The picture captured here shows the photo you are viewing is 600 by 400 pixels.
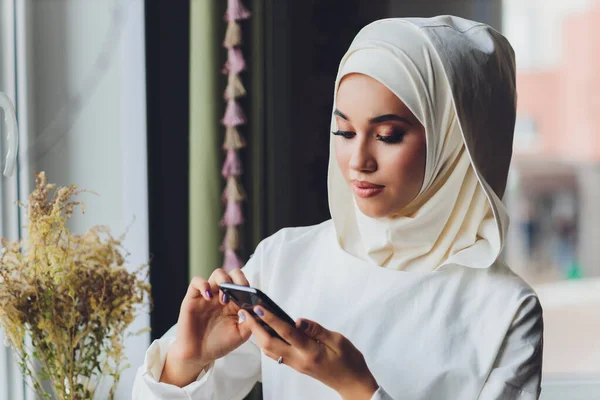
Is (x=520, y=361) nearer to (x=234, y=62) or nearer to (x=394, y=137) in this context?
(x=394, y=137)

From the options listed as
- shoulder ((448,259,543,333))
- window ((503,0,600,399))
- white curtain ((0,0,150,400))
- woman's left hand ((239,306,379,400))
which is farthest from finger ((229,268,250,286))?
window ((503,0,600,399))

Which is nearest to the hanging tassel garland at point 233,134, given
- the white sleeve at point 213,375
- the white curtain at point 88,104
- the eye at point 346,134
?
the white curtain at point 88,104

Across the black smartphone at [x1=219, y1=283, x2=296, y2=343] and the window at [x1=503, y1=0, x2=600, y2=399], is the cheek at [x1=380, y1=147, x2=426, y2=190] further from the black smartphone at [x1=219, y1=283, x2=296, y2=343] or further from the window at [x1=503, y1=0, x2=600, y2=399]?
the window at [x1=503, y1=0, x2=600, y2=399]

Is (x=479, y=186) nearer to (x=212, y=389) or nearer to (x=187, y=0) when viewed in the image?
(x=212, y=389)

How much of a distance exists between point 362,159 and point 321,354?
0.29 meters

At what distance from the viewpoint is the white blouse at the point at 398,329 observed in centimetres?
112

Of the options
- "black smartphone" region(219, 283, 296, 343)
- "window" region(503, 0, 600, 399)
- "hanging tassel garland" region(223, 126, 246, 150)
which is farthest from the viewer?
"window" region(503, 0, 600, 399)

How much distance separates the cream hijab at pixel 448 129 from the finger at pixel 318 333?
24 cm

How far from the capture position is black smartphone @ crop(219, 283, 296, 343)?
38.4 inches

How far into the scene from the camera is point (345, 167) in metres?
1.16

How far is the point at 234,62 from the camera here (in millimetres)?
1867

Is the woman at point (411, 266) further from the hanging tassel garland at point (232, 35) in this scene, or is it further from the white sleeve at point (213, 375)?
the hanging tassel garland at point (232, 35)

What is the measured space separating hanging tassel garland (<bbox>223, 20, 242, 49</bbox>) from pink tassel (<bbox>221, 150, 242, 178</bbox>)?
0.87ft

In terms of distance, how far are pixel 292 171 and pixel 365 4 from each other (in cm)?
52
